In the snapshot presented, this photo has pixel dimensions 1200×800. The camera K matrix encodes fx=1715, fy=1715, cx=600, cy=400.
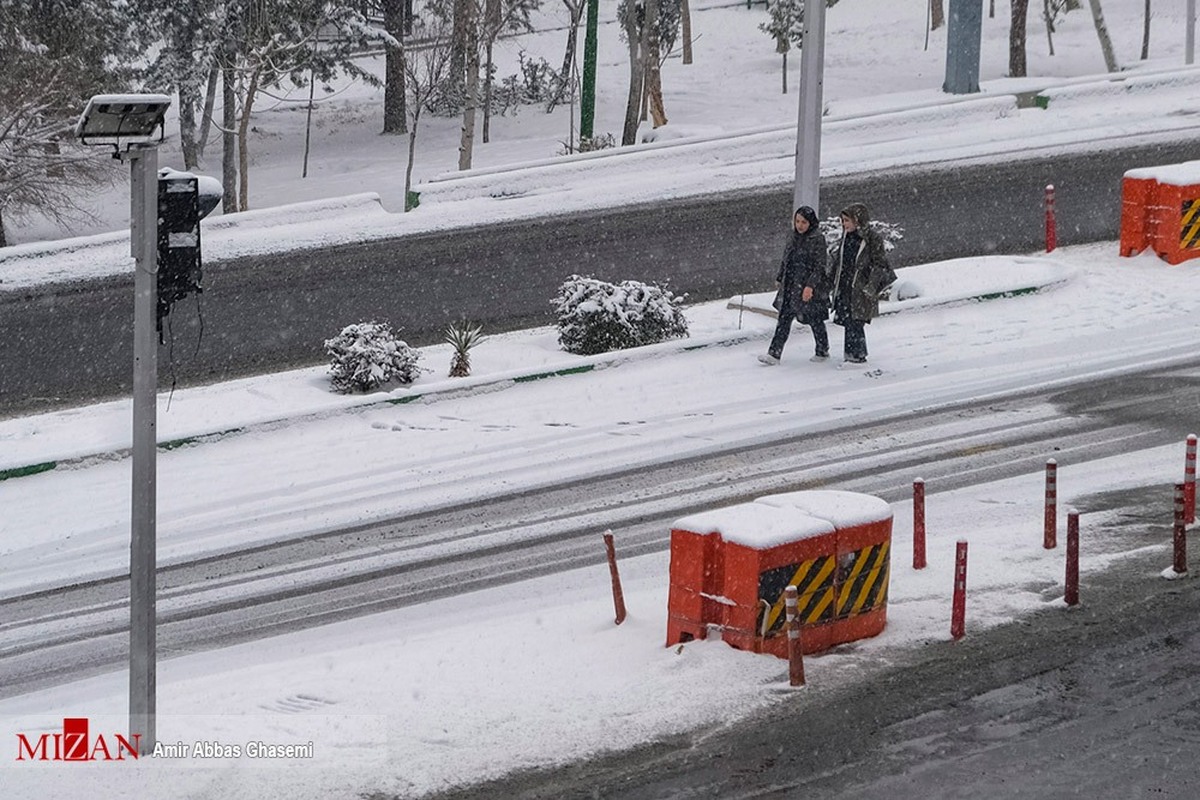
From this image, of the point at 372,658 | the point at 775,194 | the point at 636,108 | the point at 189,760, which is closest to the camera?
the point at 189,760

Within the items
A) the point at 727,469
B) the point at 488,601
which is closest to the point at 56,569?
the point at 488,601

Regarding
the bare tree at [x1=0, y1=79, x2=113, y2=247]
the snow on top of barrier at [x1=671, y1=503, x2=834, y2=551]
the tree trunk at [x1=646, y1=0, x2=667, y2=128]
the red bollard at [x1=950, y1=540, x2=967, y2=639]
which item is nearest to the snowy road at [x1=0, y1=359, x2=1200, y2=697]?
the snow on top of barrier at [x1=671, y1=503, x2=834, y2=551]

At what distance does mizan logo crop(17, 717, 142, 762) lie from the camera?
955 centimetres

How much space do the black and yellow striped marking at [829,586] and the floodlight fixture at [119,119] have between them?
14.6 feet

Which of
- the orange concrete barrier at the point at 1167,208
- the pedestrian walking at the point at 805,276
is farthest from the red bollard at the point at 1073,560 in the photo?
the orange concrete barrier at the point at 1167,208

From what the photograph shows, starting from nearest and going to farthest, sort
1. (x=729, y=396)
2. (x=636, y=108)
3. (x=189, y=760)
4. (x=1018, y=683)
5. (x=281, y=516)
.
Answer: (x=189, y=760)
(x=1018, y=683)
(x=281, y=516)
(x=729, y=396)
(x=636, y=108)

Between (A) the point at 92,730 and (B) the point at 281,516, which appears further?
(B) the point at 281,516

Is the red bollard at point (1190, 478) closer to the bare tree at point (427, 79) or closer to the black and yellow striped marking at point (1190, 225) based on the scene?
the black and yellow striped marking at point (1190, 225)

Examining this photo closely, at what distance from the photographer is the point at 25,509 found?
49.5 feet

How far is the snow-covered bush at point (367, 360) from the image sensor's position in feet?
59.1

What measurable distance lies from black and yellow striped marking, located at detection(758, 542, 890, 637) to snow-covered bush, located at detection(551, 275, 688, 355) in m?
8.59

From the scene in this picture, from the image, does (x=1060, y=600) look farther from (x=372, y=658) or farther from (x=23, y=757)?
(x=23, y=757)

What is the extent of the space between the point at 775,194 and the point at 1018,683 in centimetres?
1900

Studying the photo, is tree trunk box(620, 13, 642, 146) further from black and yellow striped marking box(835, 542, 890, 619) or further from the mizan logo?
the mizan logo
